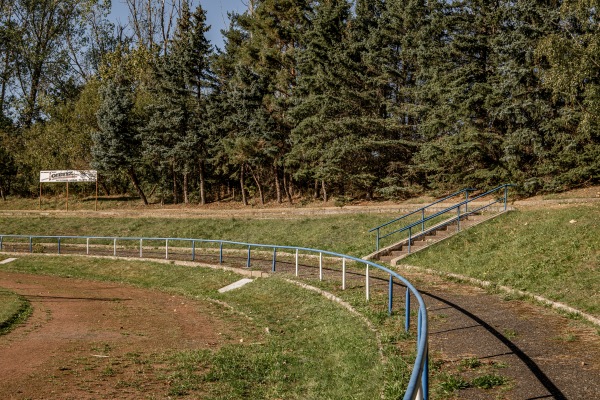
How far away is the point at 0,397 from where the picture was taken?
26.9ft

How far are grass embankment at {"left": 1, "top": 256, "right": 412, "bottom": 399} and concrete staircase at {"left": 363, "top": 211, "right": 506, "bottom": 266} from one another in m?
5.45

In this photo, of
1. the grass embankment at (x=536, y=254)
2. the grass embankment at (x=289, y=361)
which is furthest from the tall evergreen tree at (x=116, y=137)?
the grass embankment at (x=536, y=254)

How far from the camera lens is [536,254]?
609 inches

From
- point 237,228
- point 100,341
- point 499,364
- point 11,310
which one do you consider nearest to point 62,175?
point 237,228

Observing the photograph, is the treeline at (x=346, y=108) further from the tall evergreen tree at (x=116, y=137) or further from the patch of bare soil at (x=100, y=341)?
the patch of bare soil at (x=100, y=341)

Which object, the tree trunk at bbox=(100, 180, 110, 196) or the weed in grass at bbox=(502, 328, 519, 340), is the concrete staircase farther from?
the tree trunk at bbox=(100, 180, 110, 196)

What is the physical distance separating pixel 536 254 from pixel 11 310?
15443mm

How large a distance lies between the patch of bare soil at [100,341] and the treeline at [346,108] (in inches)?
611

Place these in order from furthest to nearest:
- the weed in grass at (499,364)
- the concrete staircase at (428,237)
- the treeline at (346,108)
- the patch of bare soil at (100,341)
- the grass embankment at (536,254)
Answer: the treeline at (346,108) < the concrete staircase at (428,237) < the grass embankment at (536,254) < the patch of bare soil at (100,341) < the weed in grass at (499,364)

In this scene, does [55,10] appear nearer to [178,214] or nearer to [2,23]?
[2,23]

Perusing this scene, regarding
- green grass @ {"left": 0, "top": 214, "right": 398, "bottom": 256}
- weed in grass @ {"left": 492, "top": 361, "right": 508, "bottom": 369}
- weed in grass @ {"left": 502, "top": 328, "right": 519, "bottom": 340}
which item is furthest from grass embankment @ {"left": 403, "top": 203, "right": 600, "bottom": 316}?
green grass @ {"left": 0, "top": 214, "right": 398, "bottom": 256}

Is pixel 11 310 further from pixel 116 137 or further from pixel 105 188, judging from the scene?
pixel 105 188

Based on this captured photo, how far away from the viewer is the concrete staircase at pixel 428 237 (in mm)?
19781

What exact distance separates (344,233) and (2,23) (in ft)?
165
